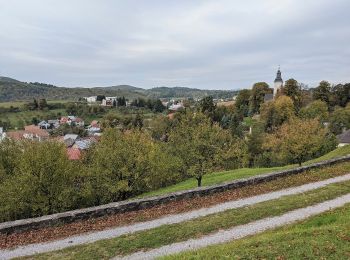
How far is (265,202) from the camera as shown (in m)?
16.0

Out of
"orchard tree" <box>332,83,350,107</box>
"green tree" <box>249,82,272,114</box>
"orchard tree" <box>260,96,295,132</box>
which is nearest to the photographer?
"orchard tree" <box>260,96,295,132</box>

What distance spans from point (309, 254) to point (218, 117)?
3684 inches

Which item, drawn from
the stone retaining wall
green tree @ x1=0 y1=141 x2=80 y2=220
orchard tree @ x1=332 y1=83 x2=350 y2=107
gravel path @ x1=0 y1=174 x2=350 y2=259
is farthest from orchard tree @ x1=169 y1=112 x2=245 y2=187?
orchard tree @ x1=332 y1=83 x2=350 y2=107

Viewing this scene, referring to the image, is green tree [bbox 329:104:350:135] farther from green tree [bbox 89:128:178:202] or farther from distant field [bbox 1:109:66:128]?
distant field [bbox 1:109:66:128]

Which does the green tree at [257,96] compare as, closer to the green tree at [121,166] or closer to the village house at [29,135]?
the village house at [29,135]

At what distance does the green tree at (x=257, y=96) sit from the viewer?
119 metres

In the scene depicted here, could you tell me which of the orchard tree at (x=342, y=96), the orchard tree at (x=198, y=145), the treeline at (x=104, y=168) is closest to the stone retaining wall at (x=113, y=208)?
the orchard tree at (x=198, y=145)

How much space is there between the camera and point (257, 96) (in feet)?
396

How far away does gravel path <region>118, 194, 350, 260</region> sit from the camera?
37.0 ft

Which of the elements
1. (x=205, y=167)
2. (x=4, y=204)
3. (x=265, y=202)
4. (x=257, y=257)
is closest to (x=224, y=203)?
(x=265, y=202)

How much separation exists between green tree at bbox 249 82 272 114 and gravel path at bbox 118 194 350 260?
343 feet

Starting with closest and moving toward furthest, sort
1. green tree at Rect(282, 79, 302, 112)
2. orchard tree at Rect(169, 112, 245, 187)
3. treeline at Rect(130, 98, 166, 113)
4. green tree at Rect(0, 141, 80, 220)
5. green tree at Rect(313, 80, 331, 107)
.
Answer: green tree at Rect(0, 141, 80, 220)
orchard tree at Rect(169, 112, 245, 187)
green tree at Rect(282, 79, 302, 112)
green tree at Rect(313, 80, 331, 107)
treeline at Rect(130, 98, 166, 113)

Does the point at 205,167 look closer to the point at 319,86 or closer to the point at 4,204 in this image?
the point at 4,204

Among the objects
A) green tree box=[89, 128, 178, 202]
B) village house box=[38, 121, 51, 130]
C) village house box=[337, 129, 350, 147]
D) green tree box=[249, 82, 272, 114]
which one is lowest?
village house box=[38, 121, 51, 130]
